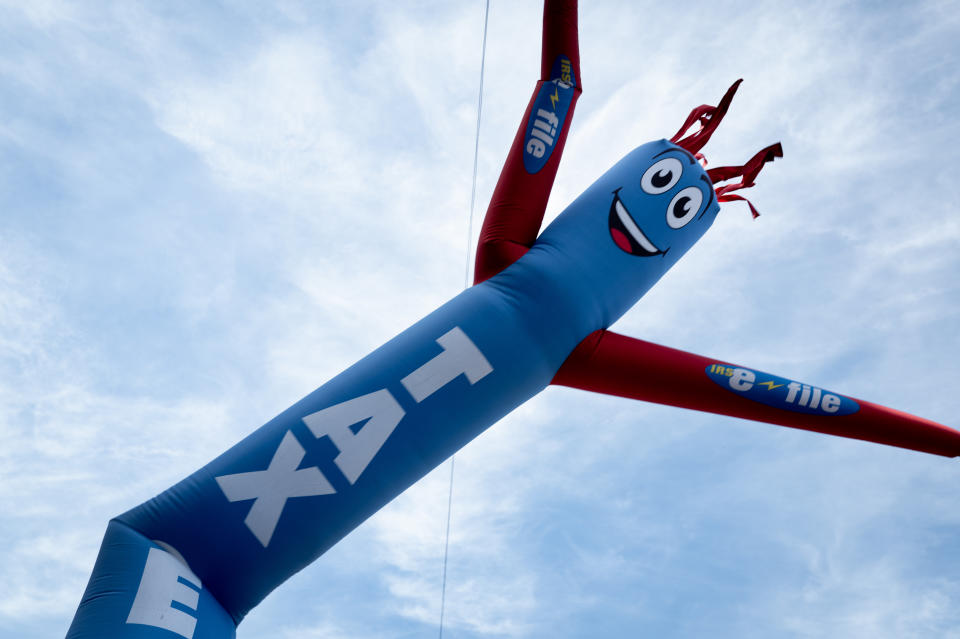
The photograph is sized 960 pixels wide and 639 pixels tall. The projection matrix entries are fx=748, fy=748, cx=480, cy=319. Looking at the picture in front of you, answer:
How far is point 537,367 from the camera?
3.22 meters

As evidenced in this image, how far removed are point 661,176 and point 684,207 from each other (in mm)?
197

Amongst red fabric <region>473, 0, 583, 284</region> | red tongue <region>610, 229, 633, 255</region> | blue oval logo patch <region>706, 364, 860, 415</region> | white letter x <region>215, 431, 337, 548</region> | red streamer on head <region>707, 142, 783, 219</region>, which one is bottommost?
white letter x <region>215, 431, 337, 548</region>

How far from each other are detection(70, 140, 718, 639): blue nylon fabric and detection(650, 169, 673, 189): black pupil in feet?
0.18

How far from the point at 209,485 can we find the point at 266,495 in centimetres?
20

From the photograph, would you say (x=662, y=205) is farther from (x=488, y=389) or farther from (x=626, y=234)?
(x=488, y=389)

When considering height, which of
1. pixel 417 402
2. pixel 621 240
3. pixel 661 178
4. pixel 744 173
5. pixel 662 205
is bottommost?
pixel 417 402

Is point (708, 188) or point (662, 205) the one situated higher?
point (708, 188)

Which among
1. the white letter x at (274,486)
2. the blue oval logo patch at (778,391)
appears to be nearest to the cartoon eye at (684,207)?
the blue oval logo patch at (778,391)

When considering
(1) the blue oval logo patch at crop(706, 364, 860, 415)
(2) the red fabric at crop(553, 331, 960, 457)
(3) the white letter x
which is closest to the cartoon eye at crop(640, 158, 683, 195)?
(2) the red fabric at crop(553, 331, 960, 457)

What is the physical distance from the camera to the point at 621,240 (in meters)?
3.57

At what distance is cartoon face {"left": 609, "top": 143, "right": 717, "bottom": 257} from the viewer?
361cm

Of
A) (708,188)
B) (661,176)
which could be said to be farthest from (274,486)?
(708,188)

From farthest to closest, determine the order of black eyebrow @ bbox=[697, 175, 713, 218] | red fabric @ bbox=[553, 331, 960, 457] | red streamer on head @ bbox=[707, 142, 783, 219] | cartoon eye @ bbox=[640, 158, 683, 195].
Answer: red streamer on head @ bbox=[707, 142, 783, 219]
black eyebrow @ bbox=[697, 175, 713, 218]
cartoon eye @ bbox=[640, 158, 683, 195]
red fabric @ bbox=[553, 331, 960, 457]

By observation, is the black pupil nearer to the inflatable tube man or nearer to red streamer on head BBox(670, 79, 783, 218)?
the inflatable tube man
